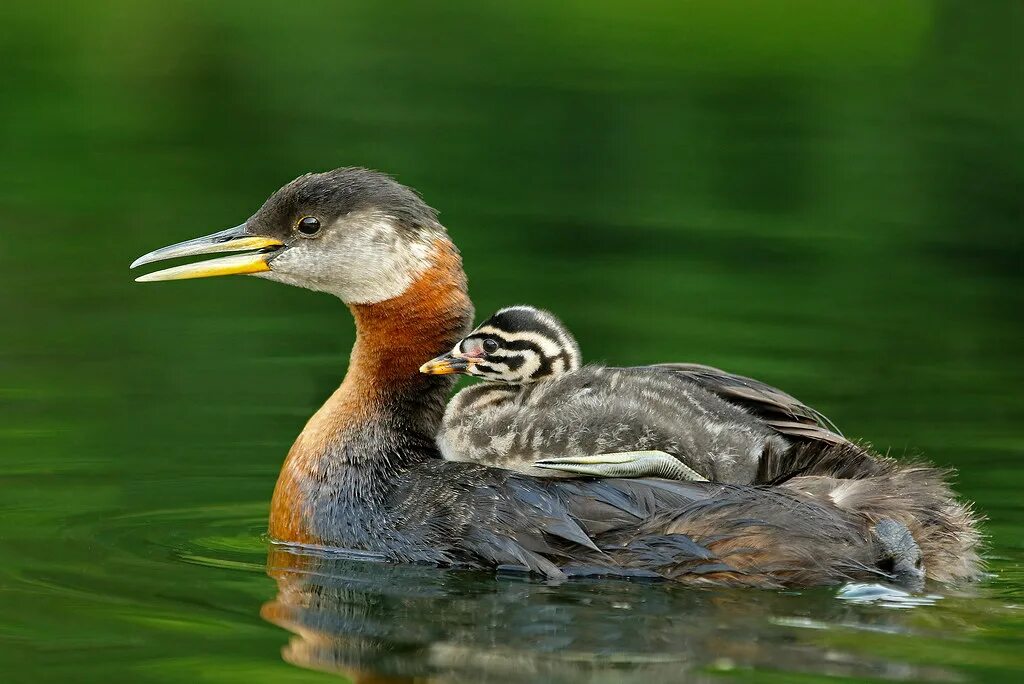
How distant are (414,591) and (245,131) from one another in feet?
32.9

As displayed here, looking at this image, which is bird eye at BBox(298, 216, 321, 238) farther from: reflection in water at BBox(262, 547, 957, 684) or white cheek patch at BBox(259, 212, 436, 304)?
reflection in water at BBox(262, 547, 957, 684)

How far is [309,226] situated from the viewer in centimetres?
789

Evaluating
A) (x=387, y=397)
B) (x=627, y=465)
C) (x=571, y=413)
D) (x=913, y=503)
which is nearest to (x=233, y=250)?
(x=387, y=397)

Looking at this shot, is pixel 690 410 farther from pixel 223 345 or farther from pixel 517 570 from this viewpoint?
pixel 223 345

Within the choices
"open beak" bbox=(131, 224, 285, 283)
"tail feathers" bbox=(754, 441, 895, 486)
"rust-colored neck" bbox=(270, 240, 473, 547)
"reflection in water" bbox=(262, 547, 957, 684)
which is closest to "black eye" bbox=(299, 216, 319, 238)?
"open beak" bbox=(131, 224, 285, 283)

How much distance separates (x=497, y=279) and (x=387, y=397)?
13.8 feet

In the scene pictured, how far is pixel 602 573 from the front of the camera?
6863mm

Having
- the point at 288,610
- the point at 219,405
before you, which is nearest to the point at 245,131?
the point at 219,405

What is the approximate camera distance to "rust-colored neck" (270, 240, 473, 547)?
761 cm

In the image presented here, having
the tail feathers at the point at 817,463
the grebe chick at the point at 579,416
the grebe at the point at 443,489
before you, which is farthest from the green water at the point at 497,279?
the tail feathers at the point at 817,463

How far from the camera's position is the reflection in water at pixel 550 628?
5.75 metres

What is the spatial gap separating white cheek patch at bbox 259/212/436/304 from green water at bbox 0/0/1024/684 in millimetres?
1011

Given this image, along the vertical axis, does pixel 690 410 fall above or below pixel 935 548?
above

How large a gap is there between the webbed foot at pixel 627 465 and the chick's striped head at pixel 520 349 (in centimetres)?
48
